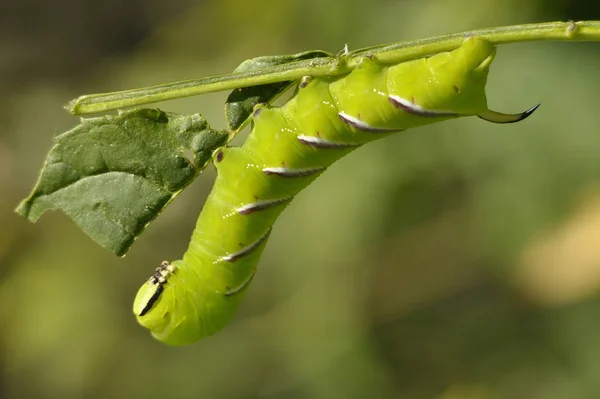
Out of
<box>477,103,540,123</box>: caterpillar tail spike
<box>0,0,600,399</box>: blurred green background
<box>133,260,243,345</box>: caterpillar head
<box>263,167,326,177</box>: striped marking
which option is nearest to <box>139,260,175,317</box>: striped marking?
<box>133,260,243,345</box>: caterpillar head

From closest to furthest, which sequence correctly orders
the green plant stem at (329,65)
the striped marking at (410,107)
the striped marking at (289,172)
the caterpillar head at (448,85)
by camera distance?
1. the green plant stem at (329,65)
2. the caterpillar head at (448,85)
3. the striped marking at (410,107)
4. the striped marking at (289,172)

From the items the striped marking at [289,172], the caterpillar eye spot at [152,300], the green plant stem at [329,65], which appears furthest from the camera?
the caterpillar eye spot at [152,300]

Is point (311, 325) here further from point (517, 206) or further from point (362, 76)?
point (362, 76)

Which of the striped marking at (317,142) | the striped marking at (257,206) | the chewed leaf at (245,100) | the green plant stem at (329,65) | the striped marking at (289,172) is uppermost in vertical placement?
the green plant stem at (329,65)

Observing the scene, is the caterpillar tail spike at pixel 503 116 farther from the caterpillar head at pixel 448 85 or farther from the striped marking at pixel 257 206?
the striped marking at pixel 257 206

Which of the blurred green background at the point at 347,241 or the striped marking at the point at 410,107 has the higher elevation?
the striped marking at the point at 410,107

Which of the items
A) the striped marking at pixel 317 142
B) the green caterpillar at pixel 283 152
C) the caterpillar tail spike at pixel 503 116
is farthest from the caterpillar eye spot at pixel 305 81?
the caterpillar tail spike at pixel 503 116

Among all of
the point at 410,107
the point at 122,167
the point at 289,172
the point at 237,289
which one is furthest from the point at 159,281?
the point at 410,107
